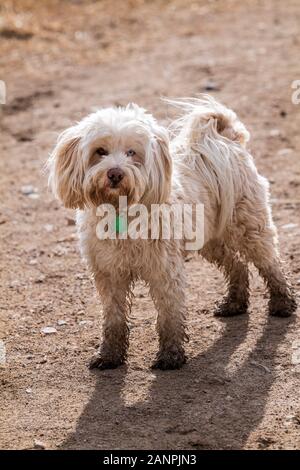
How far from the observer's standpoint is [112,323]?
5.77m

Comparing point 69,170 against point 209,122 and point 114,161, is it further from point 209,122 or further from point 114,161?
point 209,122

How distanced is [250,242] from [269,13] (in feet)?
29.0

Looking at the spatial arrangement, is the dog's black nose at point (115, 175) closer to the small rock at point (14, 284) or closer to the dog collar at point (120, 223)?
the dog collar at point (120, 223)

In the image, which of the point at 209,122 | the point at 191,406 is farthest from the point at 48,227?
the point at 191,406

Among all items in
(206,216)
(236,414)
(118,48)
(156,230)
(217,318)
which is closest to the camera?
(236,414)

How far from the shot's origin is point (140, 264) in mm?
5578

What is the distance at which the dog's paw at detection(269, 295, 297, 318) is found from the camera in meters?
6.28

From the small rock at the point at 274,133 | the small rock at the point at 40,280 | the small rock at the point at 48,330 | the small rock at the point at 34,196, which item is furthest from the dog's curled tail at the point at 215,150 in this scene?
the small rock at the point at 274,133

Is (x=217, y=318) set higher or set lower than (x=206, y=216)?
lower

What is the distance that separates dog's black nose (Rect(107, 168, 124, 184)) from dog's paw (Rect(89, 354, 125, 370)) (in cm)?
114

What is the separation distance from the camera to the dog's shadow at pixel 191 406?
487 centimetres

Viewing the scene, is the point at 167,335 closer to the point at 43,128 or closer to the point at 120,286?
the point at 120,286

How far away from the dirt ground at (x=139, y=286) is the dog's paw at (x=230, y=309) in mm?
62

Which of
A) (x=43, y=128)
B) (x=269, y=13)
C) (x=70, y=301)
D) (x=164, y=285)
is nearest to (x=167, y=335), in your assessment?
(x=164, y=285)
